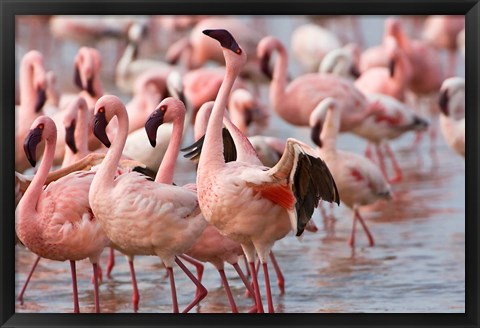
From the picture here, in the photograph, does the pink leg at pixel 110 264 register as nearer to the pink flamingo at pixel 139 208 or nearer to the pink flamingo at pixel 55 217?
the pink flamingo at pixel 55 217

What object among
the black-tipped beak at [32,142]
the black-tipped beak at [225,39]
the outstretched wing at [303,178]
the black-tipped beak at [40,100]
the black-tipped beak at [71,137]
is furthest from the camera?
the black-tipped beak at [40,100]

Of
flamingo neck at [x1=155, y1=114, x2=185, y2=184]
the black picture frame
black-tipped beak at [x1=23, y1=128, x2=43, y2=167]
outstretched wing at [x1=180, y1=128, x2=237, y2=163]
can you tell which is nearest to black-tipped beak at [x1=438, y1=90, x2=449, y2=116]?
outstretched wing at [x1=180, y1=128, x2=237, y2=163]

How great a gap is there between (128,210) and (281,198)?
1.93ft

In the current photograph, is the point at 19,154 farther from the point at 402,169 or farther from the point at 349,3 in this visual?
the point at 402,169

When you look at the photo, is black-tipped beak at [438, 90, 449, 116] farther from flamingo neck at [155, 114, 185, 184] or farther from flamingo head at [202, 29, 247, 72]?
flamingo head at [202, 29, 247, 72]

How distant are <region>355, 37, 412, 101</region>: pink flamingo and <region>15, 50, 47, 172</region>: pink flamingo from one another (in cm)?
313

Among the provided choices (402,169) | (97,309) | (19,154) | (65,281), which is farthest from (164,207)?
(402,169)

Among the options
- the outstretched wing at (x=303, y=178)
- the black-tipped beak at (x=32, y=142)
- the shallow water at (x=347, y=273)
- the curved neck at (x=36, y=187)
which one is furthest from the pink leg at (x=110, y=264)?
the outstretched wing at (x=303, y=178)

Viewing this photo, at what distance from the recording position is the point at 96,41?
1502 centimetres

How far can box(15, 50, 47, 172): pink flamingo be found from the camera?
8055mm

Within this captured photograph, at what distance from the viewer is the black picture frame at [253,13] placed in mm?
5684

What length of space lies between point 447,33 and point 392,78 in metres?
3.37

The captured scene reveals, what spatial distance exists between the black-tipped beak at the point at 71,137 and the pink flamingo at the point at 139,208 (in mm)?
1109

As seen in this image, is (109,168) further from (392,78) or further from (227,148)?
(392,78)
